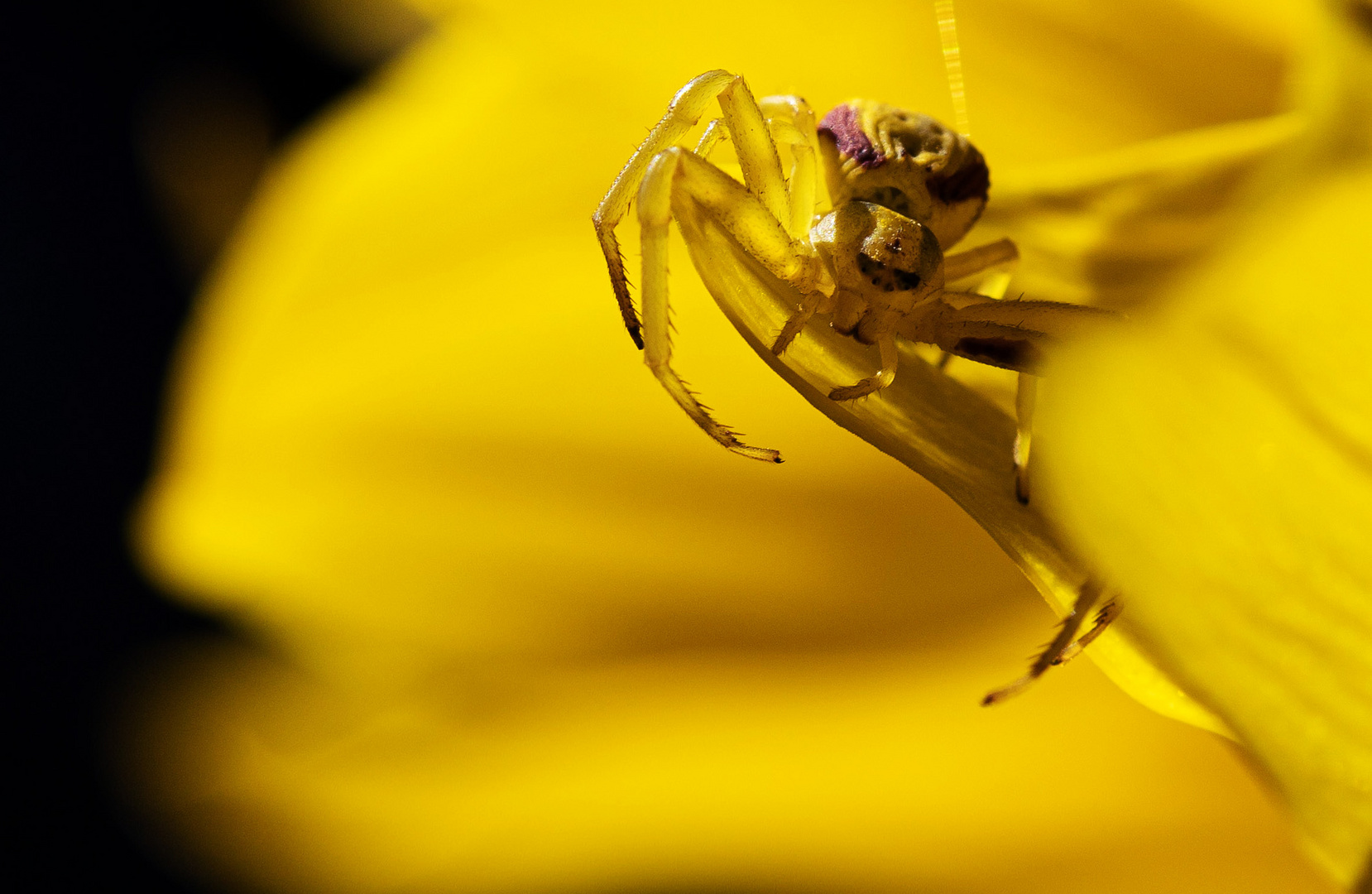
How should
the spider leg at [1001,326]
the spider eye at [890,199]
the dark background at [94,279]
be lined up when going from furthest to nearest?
the dark background at [94,279], the spider eye at [890,199], the spider leg at [1001,326]

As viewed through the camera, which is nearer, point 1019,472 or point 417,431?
point 1019,472

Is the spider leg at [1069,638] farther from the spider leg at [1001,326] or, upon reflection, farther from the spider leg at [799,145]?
the spider leg at [799,145]

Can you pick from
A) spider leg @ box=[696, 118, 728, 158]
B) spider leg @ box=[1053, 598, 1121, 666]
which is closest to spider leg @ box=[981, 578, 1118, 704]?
spider leg @ box=[1053, 598, 1121, 666]

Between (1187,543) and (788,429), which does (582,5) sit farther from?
(1187,543)

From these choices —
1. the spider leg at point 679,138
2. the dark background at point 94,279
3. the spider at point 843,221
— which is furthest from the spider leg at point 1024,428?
the dark background at point 94,279

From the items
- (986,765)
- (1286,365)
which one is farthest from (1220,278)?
(986,765)

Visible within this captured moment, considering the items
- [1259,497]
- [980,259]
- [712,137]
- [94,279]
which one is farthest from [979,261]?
[94,279]
